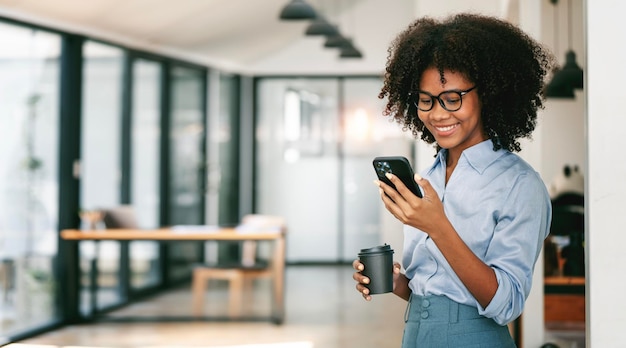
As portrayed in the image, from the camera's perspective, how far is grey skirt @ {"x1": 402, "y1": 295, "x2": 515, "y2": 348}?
1.41 meters

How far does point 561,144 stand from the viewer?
757cm

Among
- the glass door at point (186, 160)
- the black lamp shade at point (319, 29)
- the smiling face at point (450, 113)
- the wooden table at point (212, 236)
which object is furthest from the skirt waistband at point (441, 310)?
the glass door at point (186, 160)

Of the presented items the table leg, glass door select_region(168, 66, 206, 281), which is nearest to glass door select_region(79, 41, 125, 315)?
glass door select_region(168, 66, 206, 281)

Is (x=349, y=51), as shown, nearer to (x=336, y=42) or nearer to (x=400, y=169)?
(x=336, y=42)

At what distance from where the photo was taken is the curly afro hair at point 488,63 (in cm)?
141

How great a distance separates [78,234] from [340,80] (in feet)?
17.3

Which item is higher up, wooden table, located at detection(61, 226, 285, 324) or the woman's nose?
the woman's nose

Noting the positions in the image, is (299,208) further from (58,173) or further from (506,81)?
(506,81)

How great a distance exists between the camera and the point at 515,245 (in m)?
1.32

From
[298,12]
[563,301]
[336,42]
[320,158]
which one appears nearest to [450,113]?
[563,301]

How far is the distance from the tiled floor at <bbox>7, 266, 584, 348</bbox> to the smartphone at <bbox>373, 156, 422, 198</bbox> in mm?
A: 3093

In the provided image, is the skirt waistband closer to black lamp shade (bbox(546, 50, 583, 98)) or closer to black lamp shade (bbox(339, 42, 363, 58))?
black lamp shade (bbox(546, 50, 583, 98))

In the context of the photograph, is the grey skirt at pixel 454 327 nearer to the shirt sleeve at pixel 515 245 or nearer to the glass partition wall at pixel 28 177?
the shirt sleeve at pixel 515 245

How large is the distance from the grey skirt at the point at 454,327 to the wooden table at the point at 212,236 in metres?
4.95
